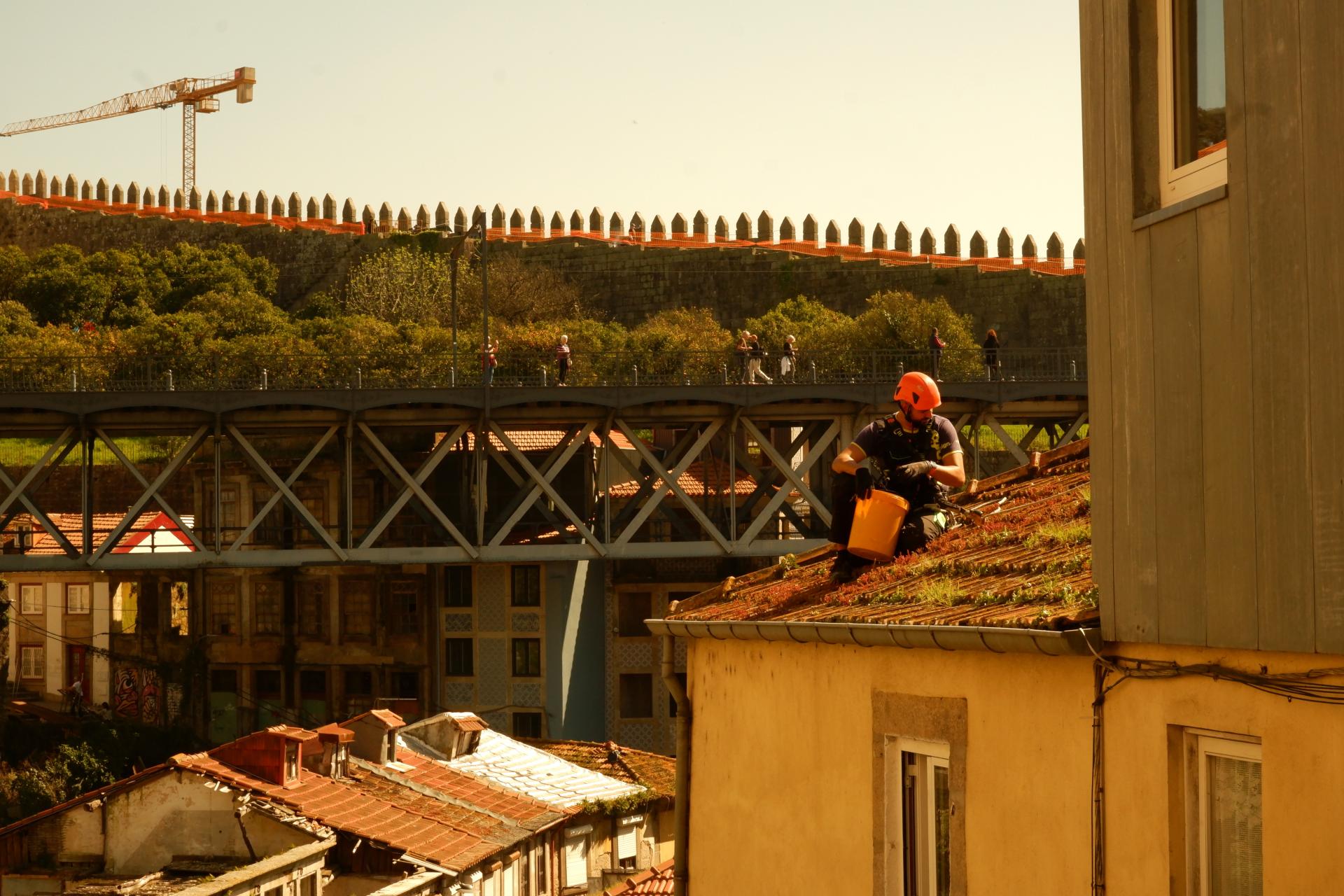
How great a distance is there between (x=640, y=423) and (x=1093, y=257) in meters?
35.9

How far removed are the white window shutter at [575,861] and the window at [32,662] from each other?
30860 mm

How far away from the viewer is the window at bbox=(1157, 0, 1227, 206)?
545 centimetres

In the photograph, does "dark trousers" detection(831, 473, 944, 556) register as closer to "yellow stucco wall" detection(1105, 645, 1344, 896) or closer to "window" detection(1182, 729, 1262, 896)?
"yellow stucco wall" detection(1105, 645, 1344, 896)

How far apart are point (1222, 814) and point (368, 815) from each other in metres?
19.1

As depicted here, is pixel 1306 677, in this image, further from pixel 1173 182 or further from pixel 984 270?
pixel 984 270

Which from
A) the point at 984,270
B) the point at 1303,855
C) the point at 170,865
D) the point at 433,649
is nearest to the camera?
the point at 1303,855

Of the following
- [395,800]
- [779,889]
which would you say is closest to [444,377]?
[395,800]

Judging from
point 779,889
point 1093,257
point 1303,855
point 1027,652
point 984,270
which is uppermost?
point 984,270

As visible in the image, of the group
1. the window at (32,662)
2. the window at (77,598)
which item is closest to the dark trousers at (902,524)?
the window at (77,598)

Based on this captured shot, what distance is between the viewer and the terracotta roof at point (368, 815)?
22344 mm

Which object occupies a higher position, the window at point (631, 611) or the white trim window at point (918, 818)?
the white trim window at point (918, 818)

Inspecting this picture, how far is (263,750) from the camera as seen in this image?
77.8 feet

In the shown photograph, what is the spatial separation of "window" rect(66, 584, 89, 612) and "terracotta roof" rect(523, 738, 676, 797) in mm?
22570

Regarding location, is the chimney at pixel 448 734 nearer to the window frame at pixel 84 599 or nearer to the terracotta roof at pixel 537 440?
the terracotta roof at pixel 537 440
